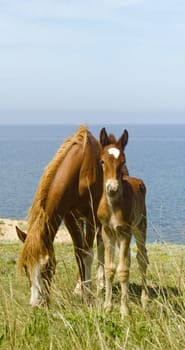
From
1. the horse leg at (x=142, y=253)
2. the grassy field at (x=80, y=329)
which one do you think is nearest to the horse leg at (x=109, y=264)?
the horse leg at (x=142, y=253)

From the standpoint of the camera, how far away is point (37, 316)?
564 centimetres

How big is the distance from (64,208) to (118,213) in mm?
1087

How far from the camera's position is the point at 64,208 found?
28.5 feet

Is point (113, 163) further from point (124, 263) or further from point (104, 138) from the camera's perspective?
point (124, 263)

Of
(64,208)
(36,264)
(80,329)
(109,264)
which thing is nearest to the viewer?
(80,329)

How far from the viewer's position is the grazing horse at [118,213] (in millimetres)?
7461

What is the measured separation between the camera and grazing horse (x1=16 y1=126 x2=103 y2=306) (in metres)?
7.74

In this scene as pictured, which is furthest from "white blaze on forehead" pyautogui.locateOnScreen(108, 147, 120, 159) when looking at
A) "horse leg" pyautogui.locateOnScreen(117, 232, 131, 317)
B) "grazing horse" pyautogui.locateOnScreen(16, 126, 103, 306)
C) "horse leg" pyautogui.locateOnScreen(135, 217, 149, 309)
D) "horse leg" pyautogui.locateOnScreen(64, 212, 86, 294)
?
"horse leg" pyautogui.locateOnScreen(64, 212, 86, 294)

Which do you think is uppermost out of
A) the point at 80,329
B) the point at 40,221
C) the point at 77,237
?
the point at 40,221

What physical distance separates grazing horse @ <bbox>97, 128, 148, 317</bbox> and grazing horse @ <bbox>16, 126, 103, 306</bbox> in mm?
259

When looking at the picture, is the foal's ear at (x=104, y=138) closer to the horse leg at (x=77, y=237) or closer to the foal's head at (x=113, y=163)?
the foal's head at (x=113, y=163)

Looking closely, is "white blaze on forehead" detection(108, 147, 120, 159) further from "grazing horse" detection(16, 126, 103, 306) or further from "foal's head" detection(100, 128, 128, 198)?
"grazing horse" detection(16, 126, 103, 306)

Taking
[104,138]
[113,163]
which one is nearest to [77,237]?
[104,138]

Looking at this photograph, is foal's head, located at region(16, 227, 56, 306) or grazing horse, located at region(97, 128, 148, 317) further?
foal's head, located at region(16, 227, 56, 306)
